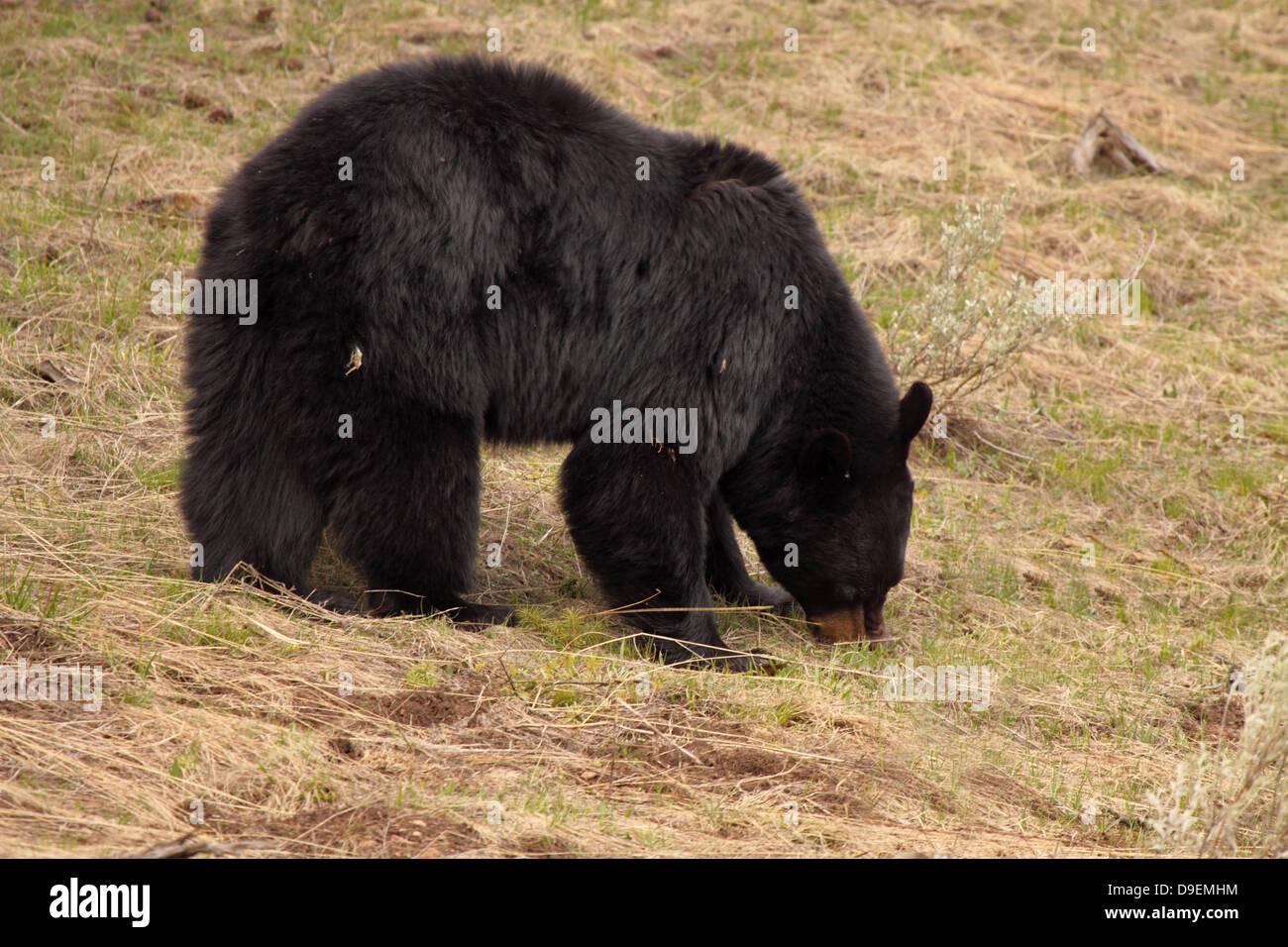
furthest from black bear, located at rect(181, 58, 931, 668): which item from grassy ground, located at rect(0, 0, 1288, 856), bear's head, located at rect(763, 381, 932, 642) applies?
grassy ground, located at rect(0, 0, 1288, 856)

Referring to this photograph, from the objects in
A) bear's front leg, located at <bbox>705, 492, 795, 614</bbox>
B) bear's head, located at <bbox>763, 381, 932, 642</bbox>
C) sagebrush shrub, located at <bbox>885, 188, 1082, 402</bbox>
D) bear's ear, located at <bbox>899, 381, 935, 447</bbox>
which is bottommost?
bear's front leg, located at <bbox>705, 492, 795, 614</bbox>

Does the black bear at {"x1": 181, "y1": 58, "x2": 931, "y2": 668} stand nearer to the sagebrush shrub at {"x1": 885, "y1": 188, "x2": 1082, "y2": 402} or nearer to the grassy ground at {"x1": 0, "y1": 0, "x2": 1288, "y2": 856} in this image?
the grassy ground at {"x1": 0, "y1": 0, "x2": 1288, "y2": 856}

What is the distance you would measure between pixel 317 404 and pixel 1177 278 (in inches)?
288

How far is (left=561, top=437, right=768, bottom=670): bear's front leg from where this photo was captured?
487 cm

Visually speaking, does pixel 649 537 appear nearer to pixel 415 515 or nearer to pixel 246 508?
pixel 415 515

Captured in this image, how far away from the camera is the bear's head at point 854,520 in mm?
5129

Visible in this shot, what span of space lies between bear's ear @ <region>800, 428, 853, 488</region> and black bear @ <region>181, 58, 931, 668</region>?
11mm

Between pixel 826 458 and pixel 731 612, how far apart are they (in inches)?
40.4

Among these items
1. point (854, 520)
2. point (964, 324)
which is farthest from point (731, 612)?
point (964, 324)

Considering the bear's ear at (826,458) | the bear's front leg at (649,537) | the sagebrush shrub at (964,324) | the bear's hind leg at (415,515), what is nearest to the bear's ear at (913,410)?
the bear's ear at (826,458)

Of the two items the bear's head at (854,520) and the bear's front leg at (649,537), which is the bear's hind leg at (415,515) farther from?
the bear's head at (854,520)

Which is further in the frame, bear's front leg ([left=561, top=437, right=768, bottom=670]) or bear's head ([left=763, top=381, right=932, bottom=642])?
bear's head ([left=763, top=381, right=932, bottom=642])

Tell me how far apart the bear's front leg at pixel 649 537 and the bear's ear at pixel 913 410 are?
83 centimetres
